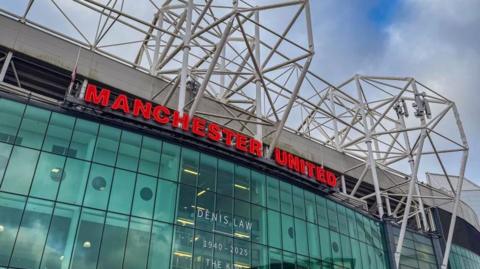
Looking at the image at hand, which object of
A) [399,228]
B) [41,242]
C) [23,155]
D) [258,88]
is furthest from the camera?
[399,228]

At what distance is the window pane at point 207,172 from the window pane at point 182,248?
3.37m

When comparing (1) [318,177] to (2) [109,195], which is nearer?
(2) [109,195]

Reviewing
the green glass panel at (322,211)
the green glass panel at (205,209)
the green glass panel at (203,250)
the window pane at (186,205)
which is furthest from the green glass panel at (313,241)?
the window pane at (186,205)

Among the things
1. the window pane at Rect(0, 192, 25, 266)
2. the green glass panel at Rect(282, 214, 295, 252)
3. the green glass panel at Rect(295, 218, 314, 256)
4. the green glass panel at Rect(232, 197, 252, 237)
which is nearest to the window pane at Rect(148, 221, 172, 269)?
the green glass panel at Rect(232, 197, 252, 237)

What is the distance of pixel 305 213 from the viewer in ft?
114

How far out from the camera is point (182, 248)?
26.2 m

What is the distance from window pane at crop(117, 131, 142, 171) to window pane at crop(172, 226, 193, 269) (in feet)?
15.8

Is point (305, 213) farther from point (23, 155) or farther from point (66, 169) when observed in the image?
point (23, 155)

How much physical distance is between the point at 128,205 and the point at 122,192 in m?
0.85


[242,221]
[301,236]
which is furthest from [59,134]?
[301,236]

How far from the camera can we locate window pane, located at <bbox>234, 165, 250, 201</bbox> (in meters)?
31.0

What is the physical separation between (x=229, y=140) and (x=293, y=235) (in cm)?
855

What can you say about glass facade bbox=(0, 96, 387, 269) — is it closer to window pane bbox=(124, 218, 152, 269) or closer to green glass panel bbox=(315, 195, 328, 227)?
window pane bbox=(124, 218, 152, 269)

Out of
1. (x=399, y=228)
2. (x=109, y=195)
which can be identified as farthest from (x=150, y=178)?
(x=399, y=228)
